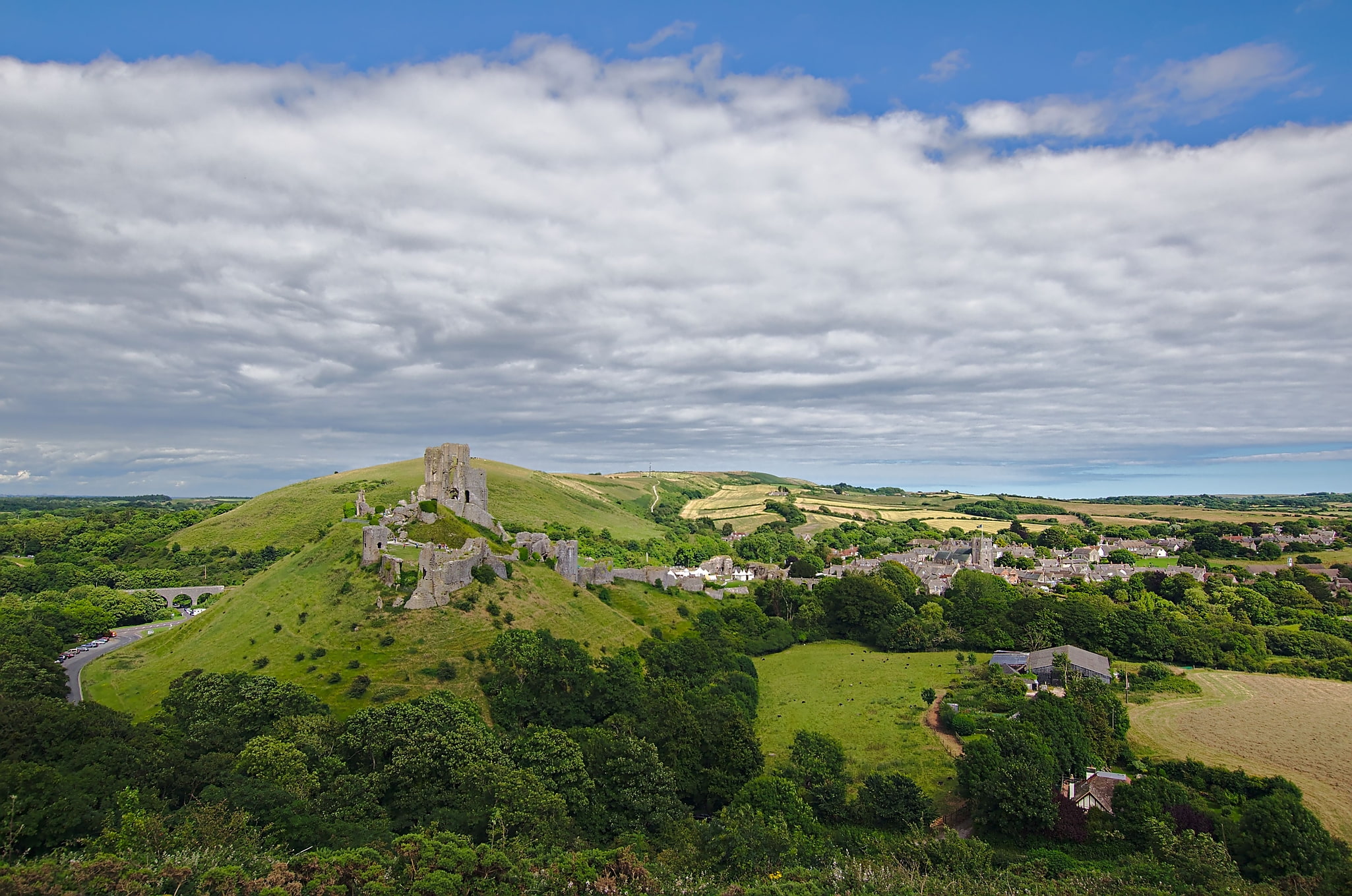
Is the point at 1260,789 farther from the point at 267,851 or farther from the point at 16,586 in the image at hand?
the point at 16,586

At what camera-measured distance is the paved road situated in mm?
51688

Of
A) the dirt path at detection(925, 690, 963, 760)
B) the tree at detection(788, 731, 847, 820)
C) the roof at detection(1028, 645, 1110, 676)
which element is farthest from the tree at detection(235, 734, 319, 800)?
the roof at detection(1028, 645, 1110, 676)

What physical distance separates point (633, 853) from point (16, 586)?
105578 millimetres

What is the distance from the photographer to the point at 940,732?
53.5 meters

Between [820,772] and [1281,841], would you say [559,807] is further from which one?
[1281,841]

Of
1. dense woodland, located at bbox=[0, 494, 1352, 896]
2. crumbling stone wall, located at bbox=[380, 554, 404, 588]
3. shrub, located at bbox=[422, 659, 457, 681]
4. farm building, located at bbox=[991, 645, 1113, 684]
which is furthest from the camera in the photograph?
farm building, located at bbox=[991, 645, 1113, 684]

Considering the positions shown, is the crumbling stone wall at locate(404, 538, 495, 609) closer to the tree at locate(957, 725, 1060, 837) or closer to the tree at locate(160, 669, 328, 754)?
the tree at locate(160, 669, 328, 754)

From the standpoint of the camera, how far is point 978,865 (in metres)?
29.4

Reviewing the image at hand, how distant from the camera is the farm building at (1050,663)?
214 ft

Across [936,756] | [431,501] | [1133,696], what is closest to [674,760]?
[936,756]

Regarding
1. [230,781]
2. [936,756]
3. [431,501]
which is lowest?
[936,756]

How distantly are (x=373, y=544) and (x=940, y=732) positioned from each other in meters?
50.1

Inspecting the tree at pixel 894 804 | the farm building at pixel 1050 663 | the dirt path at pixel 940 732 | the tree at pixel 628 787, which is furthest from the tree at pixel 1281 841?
the farm building at pixel 1050 663

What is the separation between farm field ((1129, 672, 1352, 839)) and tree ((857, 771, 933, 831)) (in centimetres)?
2236
